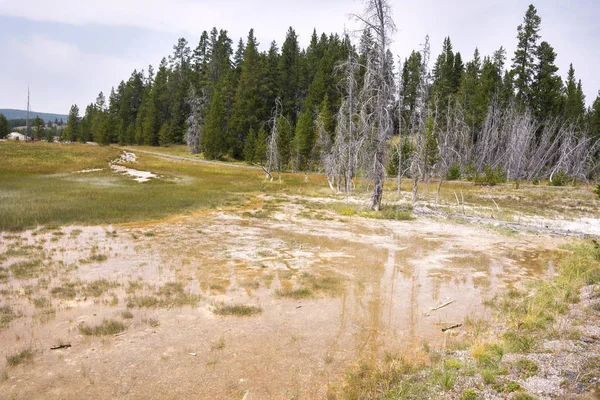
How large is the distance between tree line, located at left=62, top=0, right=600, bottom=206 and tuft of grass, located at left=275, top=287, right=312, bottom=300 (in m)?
12.1

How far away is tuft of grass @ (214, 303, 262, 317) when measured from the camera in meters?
7.37

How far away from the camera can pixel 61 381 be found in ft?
16.4

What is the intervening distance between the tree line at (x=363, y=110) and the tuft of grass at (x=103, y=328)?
15.4 metres

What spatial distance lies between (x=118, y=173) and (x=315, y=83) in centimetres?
3072

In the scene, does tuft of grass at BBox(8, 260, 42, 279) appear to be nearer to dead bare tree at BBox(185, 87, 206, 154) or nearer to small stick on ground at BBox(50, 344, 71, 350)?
small stick on ground at BBox(50, 344, 71, 350)

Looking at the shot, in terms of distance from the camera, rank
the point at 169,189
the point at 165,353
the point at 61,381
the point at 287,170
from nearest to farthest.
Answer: the point at 61,381 → the point at 165,353 → the point at 169,189 → the point at 287,170

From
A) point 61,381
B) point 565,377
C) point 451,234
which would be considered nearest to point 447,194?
point 451,234

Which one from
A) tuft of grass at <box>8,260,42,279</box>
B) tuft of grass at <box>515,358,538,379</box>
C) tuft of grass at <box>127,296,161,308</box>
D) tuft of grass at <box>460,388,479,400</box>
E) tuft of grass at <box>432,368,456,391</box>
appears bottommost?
tuft of grass at <box>8,260,42,279</box>

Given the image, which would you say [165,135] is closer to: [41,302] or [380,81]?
[380,81]

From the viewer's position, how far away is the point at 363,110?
20.2 m

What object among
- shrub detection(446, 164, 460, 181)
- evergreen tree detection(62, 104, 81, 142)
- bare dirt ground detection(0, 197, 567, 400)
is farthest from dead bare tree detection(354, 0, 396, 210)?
evergreen tree detection(62, 104, 81, 142)

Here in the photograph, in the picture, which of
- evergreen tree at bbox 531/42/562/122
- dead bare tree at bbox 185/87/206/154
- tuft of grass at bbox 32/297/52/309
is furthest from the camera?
dead bare tree at bbox 185/87/206/154

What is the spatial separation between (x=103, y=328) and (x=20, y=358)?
1219 mm

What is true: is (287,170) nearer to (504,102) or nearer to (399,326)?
(504,102)
